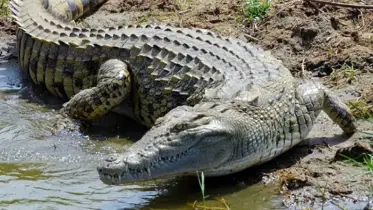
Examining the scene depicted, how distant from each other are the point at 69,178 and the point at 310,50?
2.92 m

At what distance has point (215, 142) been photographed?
539 cm

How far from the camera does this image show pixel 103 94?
6.96 meters

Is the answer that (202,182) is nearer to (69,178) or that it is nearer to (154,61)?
(69,178)

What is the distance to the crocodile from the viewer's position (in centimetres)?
533

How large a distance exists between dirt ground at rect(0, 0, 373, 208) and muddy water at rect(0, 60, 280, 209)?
0.34m

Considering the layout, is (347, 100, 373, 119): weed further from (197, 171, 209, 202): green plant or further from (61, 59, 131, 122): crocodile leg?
(61, 59, 131, 122): crocodile leg

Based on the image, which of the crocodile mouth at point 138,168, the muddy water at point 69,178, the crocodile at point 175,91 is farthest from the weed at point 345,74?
the crocodile mouth at point 138,168

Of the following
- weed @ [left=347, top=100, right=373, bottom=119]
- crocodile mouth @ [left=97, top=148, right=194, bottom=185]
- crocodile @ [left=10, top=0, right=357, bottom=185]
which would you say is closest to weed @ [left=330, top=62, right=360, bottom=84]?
weed @ [left=347, top=100, right=373, bottom=119]

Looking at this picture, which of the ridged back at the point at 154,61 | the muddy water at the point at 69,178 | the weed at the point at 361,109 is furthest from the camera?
the weed at the point at 361,109

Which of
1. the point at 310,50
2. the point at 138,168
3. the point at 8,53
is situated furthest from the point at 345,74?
the point at 8,53

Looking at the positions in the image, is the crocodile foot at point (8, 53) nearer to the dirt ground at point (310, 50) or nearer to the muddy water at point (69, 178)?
the dirt ground at point (310, 50)

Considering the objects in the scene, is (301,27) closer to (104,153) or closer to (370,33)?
(370,33)

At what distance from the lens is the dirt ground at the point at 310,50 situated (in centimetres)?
552

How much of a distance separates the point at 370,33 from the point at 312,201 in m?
2.90
